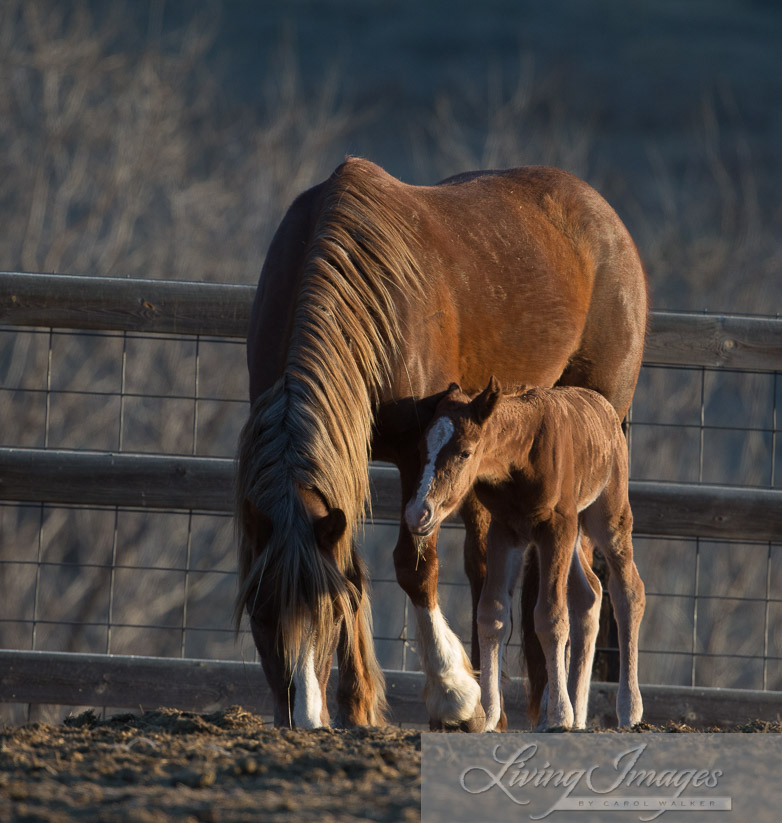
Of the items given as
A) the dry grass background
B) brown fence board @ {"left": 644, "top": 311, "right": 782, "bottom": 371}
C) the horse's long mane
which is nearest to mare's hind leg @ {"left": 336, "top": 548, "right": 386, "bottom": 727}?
the horse's long mane

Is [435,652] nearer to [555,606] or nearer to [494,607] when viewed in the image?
[494,607]

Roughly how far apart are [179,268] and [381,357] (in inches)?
296

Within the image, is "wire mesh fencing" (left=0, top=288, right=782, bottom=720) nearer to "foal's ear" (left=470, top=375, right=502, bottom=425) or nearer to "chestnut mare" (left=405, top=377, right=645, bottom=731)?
"chestnut mare" (left=405, top=377, right=645, bottom=731)

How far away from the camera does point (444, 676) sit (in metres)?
3.22

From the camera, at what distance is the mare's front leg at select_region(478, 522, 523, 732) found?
3.26 m

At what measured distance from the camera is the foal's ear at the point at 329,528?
276 cm

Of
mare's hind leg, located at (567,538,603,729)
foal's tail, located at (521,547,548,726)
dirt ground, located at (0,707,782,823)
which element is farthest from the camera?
foal's tail, located at (521,547,548,726)

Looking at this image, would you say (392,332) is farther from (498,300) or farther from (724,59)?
(724,59)

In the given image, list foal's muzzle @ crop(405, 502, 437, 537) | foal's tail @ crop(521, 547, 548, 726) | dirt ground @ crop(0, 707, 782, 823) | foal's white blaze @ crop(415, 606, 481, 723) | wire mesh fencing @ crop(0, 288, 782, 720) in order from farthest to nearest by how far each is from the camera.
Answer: wire mesh fencing @ crop(0, 288, 782, 720) < foal's tail @ crop(521, 547, 548, 726) < foal's white blaze @ crop(415, 606, 481, 723) < foal's muzzle @ crop(405, 502, 437, 537) < dirt ground @ crop(0, 707, 782, 823)

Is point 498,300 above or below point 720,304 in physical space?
below

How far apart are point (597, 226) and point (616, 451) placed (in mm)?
1080

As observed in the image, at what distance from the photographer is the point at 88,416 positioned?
10.4 metres

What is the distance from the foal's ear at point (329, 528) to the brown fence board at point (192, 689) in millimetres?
1750

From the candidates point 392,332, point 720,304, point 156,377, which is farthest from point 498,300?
point 720,304
